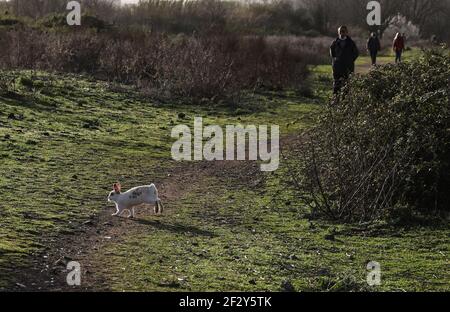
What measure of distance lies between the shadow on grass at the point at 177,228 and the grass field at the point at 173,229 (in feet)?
0.05

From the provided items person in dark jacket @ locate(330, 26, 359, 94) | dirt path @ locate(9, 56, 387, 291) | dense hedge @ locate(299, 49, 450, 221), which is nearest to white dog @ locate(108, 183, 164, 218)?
dirt path @ locate(9, 56, 387, 291)

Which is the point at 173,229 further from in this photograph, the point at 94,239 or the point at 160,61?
the point at 160,61

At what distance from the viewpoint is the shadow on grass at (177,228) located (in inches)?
400

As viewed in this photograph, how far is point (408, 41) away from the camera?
6400 cm

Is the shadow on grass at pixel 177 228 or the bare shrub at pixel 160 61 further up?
the bare shrub at pixel 160 61

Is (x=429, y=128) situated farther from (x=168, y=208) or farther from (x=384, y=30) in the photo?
(x=384, y=30)

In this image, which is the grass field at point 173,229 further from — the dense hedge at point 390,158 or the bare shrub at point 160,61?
the bare shrub at point 160,61

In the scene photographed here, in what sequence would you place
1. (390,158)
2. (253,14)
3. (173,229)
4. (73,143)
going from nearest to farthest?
1. (173,229)
2. (390,158)
3. (73,143)
4. (253,14)

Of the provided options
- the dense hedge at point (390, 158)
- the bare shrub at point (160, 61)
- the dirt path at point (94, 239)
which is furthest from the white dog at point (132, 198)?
the bare shrub at point (160, 61)

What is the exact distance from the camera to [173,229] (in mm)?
10273

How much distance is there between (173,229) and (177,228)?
10 centimetres

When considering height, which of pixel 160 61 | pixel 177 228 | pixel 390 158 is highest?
pixel 160 61

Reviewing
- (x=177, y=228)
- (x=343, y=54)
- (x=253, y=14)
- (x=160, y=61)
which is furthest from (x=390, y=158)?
(x=253, y=14)
